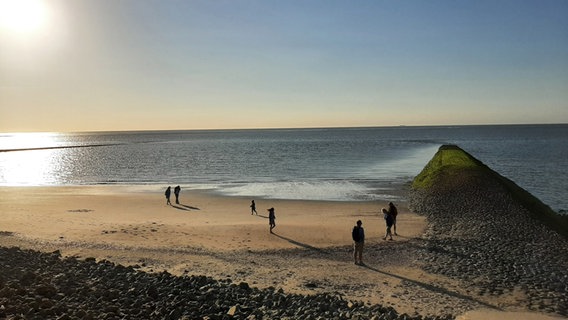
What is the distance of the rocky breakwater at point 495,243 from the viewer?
592 inches

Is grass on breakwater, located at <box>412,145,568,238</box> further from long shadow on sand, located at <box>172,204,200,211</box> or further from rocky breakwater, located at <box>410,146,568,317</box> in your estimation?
long shadow on sand, located at <box>172,204,200,211</box>

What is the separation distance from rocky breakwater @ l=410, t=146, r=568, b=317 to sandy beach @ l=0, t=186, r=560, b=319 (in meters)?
0.76

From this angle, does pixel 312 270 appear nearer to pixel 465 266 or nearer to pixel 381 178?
pixel 465 266

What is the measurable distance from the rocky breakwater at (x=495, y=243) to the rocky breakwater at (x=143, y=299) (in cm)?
492

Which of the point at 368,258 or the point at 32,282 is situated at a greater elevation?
the point at 32,282

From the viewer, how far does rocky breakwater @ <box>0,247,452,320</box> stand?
11773mm

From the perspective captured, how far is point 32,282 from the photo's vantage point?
13.4m

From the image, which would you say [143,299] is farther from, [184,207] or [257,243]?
[184,207]

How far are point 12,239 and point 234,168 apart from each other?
47337 millimetres

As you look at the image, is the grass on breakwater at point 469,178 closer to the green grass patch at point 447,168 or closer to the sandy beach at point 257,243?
the green grass patch at point 447,168

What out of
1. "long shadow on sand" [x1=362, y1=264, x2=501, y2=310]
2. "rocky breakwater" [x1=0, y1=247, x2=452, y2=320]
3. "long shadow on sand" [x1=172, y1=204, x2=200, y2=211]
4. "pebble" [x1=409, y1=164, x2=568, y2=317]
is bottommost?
"long shadow on sand" [x1=172, y1=204, x2=200, y2=211]

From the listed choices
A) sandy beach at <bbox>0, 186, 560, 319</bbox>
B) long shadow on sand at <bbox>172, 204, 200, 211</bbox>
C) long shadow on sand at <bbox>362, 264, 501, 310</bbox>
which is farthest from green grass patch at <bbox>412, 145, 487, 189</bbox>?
long shadow on sand at <bbox>362, 264, 501, 310</bbox>

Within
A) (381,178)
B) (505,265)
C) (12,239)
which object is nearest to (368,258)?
(505,265)

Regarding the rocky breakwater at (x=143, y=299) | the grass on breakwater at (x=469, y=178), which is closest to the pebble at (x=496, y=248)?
the grass on breakwater at (x=469, y=178)
